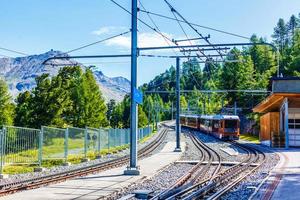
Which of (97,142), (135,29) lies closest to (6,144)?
(135,29)

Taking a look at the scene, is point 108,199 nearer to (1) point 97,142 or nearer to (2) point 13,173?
(2) point 13,173

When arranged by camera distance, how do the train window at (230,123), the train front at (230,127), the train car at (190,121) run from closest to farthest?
the train front at (230,127) < the train window at (230,123) < the train car at (190,121)

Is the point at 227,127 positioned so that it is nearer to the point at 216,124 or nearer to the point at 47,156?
the point at 216,124

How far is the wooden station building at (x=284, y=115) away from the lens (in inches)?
1515

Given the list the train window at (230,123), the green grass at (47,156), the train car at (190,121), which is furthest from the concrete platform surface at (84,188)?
the train car at (190,121)

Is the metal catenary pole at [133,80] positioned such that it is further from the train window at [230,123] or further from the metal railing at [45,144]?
the train window at [230,123]

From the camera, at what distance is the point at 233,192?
556 inches

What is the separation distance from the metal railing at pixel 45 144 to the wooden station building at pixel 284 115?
14.9 meters

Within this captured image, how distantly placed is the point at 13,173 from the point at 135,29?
813 cm

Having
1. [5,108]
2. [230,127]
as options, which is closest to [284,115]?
[230,127]

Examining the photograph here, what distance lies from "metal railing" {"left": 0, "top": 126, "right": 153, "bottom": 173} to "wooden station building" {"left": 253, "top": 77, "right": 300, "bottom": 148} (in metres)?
14.9

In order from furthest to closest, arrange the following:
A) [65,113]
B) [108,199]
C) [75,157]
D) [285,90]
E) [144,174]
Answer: [65,113], [285,90], [75,157], [144,174], [108,199]

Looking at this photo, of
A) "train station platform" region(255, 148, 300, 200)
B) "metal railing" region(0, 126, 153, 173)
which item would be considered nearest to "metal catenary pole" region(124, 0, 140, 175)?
"metal railing" region(0, 126, 153, 173)

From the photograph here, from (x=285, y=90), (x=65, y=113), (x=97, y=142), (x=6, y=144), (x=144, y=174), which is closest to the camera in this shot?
(x=144, y=174)
